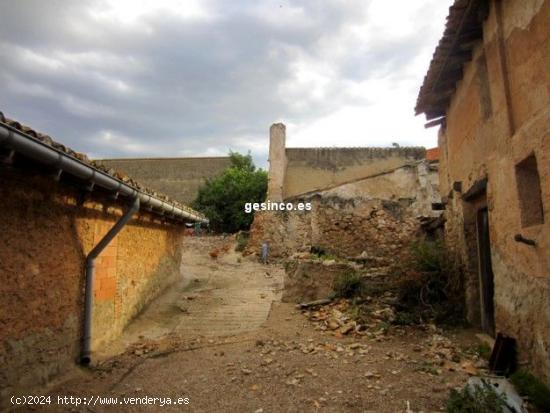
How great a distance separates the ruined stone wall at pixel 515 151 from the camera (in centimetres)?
351

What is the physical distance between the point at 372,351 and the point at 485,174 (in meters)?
2.87

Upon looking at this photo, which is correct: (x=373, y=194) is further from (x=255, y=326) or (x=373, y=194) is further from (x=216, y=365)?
(x=216, y=365)

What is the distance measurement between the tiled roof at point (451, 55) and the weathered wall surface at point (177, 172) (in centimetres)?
2651

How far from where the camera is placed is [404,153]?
20.3 m

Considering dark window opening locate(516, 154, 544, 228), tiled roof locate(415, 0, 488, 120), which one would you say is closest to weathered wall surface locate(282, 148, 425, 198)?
tiled roof locate(415, 0, 488, 120)

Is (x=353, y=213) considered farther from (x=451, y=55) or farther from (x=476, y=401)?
(x=476, y=401)

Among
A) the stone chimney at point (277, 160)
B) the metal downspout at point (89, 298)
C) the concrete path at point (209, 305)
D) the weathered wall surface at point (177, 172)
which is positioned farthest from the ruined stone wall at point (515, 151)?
the weathered wall surface at point (177, 172)

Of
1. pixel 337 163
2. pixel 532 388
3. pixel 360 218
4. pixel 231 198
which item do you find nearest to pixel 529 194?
pixel 532 388

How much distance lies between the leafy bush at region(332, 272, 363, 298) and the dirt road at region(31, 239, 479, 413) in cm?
104

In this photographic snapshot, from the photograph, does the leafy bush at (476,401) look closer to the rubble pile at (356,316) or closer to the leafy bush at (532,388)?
the leafy bush at (532,388)

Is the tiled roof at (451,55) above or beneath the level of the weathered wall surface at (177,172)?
beneath

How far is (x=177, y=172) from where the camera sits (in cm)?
3328

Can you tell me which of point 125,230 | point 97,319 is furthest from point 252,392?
point 125,230

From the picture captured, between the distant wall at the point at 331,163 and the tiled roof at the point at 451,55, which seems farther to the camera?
the distant wall at the point at 331,163
